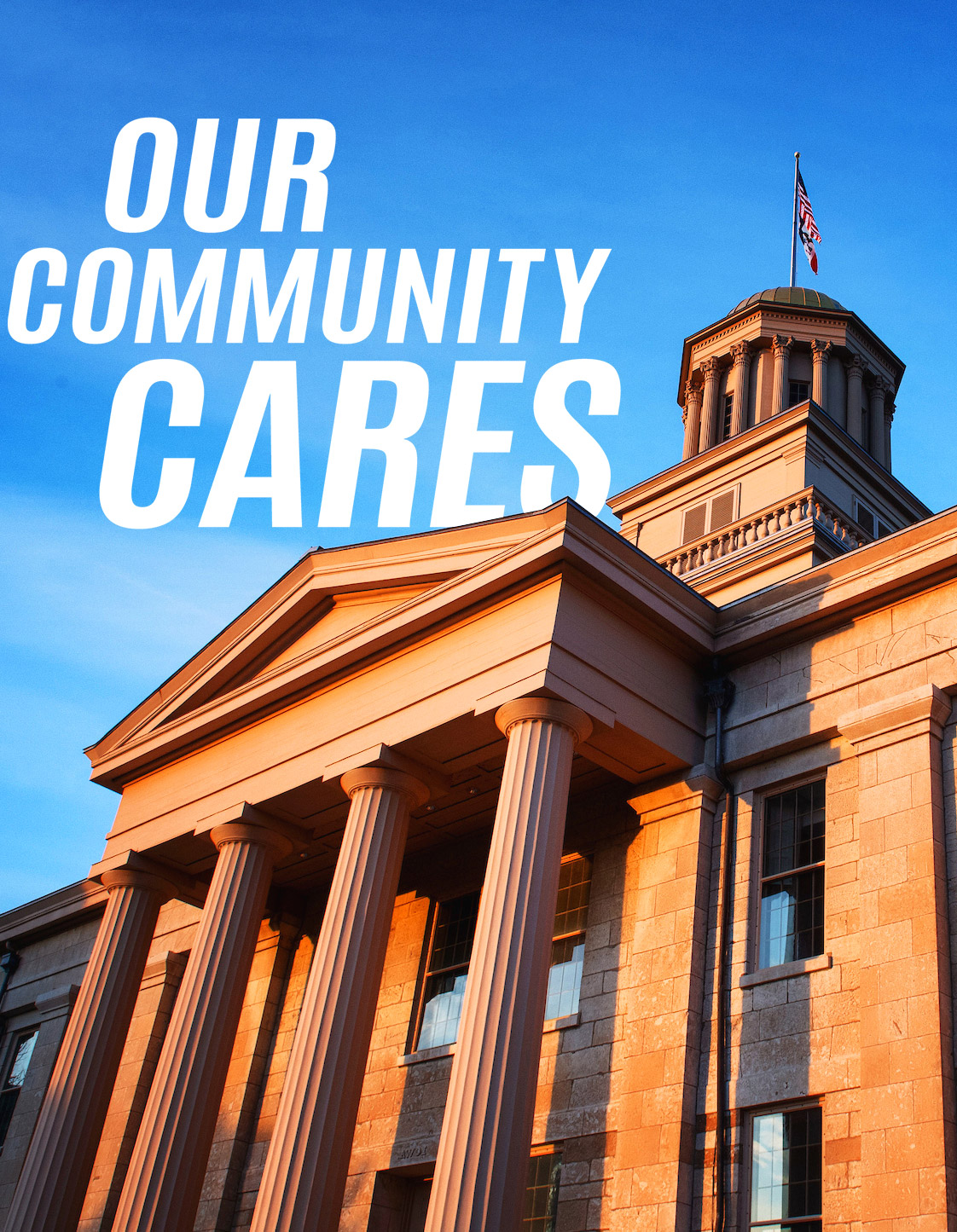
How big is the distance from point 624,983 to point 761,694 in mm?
4142

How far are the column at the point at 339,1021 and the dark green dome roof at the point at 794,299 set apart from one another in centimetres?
1892

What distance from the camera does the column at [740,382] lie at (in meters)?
30.8

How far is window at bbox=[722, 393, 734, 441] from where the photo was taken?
103 feet

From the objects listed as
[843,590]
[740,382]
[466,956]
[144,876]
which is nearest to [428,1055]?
[466,956]

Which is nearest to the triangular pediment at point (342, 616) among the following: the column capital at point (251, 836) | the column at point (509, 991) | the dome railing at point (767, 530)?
the column capital at point (251, 836)

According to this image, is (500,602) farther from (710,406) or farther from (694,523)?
(710,406)

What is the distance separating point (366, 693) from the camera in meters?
19.7

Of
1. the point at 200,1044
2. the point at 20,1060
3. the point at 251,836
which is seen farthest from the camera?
the point at 20,1060

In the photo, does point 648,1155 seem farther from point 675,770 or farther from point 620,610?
point 620,610

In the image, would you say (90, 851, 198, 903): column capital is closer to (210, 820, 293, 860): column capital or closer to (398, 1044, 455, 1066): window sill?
(210, 820, 293, 860): column capital

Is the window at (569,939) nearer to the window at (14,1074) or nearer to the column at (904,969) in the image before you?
the column at (904,969)

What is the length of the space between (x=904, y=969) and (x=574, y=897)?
5801mm

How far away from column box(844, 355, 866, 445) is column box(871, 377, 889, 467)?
36cm

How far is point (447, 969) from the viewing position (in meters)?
20.2
